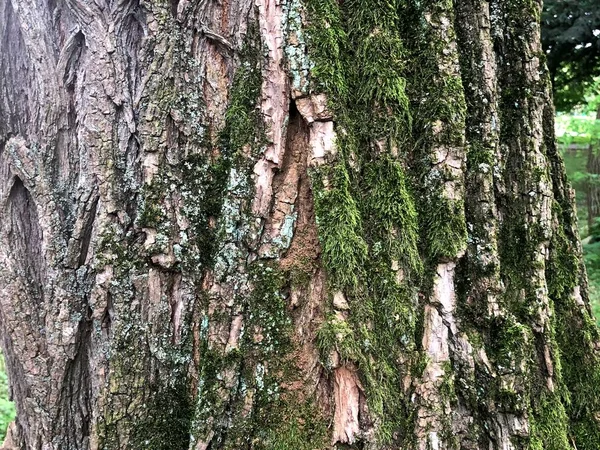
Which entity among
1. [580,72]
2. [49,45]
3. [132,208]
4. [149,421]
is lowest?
[149,421]

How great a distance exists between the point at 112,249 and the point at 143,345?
32 centimetres

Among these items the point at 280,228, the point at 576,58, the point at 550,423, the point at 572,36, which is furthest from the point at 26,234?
the point at 576,58

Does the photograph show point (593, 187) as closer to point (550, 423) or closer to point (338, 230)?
point (550, 423)

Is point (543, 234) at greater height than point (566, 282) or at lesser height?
greater

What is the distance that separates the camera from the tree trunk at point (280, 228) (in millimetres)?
1349

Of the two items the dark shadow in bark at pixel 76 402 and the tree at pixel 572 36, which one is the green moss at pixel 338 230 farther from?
the tree at pixel 572 36

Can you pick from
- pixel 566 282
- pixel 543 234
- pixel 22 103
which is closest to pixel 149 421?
pixel 22 103

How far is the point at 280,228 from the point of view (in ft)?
4.53

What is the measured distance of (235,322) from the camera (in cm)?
138

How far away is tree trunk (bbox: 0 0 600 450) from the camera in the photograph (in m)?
1.35

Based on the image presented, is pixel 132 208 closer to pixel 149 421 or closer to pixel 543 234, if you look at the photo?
pixel 149 421

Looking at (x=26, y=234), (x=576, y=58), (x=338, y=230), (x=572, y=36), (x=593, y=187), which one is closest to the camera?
(x=338, y=230)

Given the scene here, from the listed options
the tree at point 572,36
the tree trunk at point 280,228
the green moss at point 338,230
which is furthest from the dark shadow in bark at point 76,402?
the tree at point 572,36

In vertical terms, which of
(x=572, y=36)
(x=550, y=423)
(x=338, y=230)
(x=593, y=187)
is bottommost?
(x=550, y=423)
